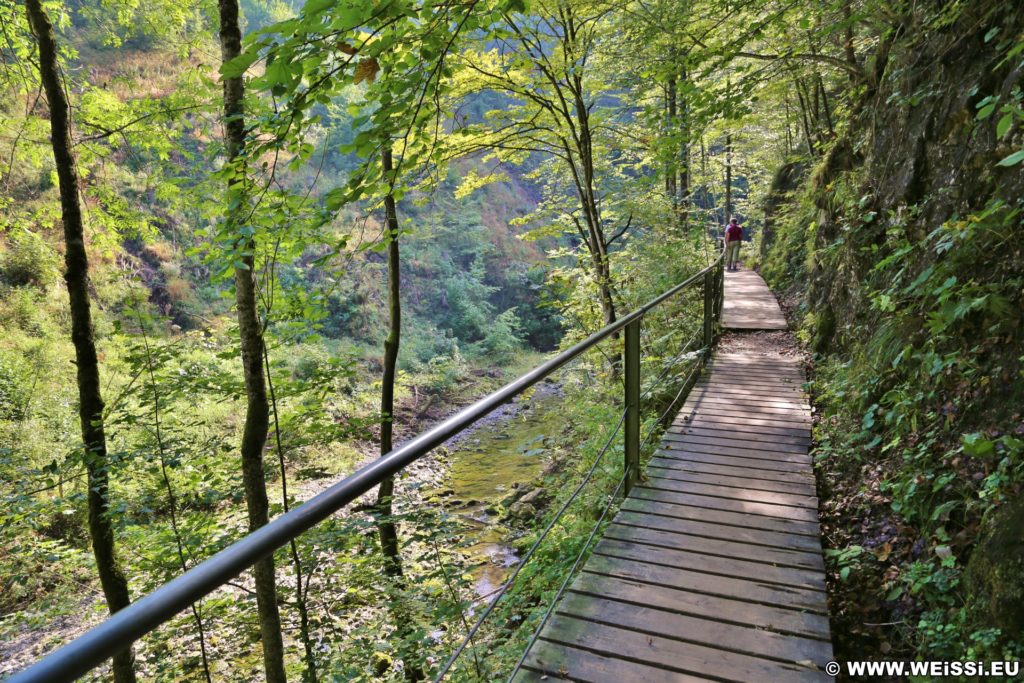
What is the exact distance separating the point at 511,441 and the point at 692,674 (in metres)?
11.3

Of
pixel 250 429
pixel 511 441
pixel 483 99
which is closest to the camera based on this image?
pixel 250 429

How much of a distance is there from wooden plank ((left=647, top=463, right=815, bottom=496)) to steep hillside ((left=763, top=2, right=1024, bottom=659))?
23 cm

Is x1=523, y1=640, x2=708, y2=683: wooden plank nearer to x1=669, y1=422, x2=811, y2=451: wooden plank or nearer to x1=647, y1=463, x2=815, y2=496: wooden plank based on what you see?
x1=647, y1=463, x2=815, y2=496: wooden plank

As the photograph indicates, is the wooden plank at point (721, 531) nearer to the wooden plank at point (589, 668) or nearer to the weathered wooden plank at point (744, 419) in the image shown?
the wooden plank at point (589, 668)

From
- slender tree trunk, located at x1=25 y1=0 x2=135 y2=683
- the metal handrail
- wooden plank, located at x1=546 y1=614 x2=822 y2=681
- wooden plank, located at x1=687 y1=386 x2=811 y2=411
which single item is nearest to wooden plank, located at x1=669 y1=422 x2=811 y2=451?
wooden plank, located at x1=687 y1=386 x2=811 y2=411

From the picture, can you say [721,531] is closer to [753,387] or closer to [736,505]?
[736,505]

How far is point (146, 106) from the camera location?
4941 mm

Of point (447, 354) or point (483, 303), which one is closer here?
point (447, 354)

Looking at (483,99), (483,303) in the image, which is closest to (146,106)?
(483,303)

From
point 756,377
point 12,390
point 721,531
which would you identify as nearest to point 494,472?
point 756,377

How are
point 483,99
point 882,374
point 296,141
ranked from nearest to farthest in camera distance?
point 296,141, point 882,374, point 483,99

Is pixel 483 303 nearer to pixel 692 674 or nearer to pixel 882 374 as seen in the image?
pixel 882 374

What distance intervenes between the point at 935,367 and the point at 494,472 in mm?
9303

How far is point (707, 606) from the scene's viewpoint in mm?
2334
